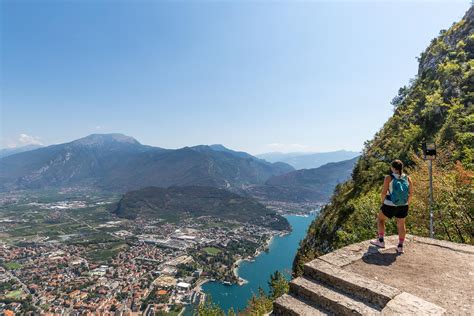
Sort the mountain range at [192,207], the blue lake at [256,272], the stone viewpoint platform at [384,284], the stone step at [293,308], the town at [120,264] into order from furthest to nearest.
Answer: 1. the mountain range at [192,207]
2. the town at [120,264]
3. the blue lake at [256,272]
4. the stone step at [293,308]
5. the stone viewpoint platform at [384,284]

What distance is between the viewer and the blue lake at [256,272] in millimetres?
53559

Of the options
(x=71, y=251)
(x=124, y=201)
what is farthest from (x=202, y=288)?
(x=124, y=201)

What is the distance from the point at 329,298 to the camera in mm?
4301

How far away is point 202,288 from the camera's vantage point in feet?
201

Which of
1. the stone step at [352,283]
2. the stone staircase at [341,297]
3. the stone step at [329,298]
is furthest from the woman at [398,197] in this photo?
the stone step at [329,298]

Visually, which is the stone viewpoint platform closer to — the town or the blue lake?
the blue lake

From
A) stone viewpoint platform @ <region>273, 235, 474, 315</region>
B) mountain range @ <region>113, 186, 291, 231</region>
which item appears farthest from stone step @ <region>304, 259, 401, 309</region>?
mountain range @ <region>113, 186, 291, 231</region>

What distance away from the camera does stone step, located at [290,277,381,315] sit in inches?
156

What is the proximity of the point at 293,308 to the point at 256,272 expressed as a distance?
2850 inches

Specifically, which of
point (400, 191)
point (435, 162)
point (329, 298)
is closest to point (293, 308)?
point (329, 298)

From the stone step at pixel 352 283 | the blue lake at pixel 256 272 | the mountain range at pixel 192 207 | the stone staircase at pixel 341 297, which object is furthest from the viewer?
the mountain range at pixel 192 207

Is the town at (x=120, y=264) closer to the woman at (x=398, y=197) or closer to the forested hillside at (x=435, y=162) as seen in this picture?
the forested hillside at (x=435, y=162)

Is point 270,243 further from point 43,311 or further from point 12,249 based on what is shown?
point 12,249

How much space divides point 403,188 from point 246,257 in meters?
86.0
